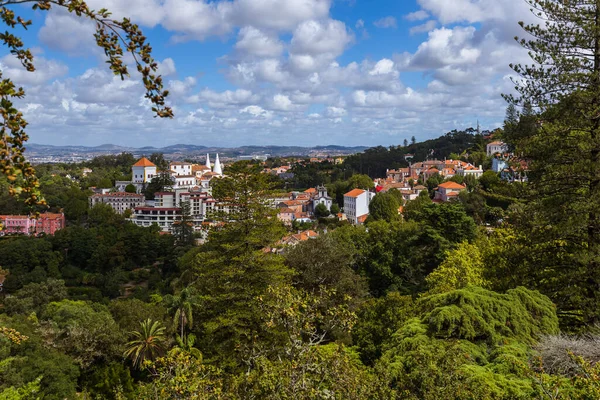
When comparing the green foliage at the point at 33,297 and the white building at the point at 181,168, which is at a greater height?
the white building at the point at 181,168

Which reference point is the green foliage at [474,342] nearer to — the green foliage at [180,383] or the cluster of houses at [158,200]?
the green foliage at [180,383]

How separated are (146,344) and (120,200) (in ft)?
177

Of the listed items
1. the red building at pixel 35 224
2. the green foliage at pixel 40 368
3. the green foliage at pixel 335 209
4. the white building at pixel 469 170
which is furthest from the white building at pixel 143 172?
the green foliage at pixel 40 368

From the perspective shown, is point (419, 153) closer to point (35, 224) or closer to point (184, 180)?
point (184, 180)

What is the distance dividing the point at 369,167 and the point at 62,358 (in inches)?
3109

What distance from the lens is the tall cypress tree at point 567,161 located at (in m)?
8.20

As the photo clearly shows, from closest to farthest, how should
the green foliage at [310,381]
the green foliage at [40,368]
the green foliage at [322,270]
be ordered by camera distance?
the green foliage at [310,381]
the green foliage at [40,368]
the green foliage at [322,270]

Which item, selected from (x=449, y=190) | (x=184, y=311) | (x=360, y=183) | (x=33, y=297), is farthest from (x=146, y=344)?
(x=360, y=183)

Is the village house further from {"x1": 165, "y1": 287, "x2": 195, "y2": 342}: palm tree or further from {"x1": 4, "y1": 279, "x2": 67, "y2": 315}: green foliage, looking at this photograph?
{"x1": 4, "y1": 279, "x2": 67, "y2": 315}: green foliage

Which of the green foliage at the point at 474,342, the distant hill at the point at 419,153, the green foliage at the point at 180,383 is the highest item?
the distant hill at the point at 419,153

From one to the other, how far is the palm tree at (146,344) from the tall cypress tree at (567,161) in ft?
39.6

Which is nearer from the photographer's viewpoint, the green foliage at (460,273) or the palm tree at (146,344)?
the green foliage at (460,273)

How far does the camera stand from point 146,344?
1538cm

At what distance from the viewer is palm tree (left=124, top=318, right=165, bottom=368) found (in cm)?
1516
